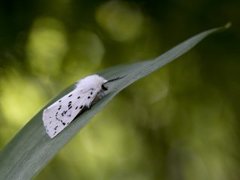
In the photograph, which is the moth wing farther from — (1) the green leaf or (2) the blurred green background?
(2) the blurred green background

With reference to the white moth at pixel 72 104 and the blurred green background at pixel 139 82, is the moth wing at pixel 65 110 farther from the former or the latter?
the blurred green background at pixel 139 82

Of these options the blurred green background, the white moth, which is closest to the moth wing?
the white moth

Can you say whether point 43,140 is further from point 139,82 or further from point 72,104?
point 139,82

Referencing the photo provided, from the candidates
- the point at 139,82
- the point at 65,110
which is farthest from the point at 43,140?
the point at 139,82

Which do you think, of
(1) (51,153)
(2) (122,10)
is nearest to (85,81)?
(1) (51,153)

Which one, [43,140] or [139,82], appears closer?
[43,140]
